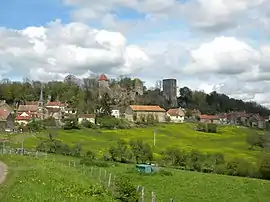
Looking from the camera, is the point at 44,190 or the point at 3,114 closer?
the point at 44,190

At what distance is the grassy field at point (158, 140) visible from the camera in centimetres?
10562

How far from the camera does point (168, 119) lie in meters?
200

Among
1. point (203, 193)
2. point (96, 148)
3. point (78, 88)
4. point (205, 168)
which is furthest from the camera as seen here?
point (78, 88)

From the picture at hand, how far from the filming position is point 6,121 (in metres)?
150

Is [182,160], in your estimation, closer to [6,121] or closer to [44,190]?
[44,190]

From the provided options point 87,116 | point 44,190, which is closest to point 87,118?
point 87,116

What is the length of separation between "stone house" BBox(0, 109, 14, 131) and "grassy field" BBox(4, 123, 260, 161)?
80.9ft

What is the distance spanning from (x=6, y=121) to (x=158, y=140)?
2147 inches

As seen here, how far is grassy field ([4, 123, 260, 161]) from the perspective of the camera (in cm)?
10562

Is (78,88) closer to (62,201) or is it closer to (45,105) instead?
(45,105)

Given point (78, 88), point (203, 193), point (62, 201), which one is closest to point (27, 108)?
point (78, 88)

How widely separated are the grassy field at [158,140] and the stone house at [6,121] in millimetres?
24655

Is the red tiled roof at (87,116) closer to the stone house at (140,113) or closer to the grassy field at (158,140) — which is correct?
the grassy field at (158,140)

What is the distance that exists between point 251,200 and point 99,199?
53.8ft
